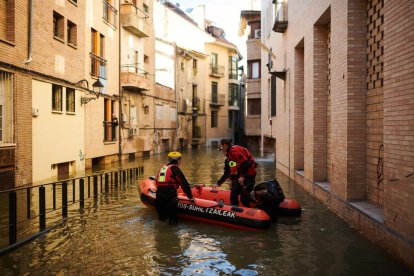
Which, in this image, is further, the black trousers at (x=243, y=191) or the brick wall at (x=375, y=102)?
the black trousers at (x=243, y=191)

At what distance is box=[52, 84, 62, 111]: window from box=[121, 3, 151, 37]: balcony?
934cm

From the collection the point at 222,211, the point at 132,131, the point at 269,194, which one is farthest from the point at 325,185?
the point at 132,131

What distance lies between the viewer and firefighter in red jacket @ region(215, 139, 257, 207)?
9.52m

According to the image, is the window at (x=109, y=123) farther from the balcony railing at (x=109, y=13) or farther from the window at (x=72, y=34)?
the window at (x=72, y=34)

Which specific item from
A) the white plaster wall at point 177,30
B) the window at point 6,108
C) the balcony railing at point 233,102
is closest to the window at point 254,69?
the white plaster wall at point 177,30

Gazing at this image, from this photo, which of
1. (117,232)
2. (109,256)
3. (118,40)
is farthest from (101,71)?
(109,256)

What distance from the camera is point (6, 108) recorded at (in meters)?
13.4

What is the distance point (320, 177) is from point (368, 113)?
12.9 feet

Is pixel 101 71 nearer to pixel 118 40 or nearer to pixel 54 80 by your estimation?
pixel 118 40

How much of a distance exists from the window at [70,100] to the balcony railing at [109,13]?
6.00 meters

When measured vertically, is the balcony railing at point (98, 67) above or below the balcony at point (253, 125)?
above

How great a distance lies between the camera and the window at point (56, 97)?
16.9 m

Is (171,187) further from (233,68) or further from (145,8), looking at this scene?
(233,68)

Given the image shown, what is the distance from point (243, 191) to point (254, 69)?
88.2 ft
